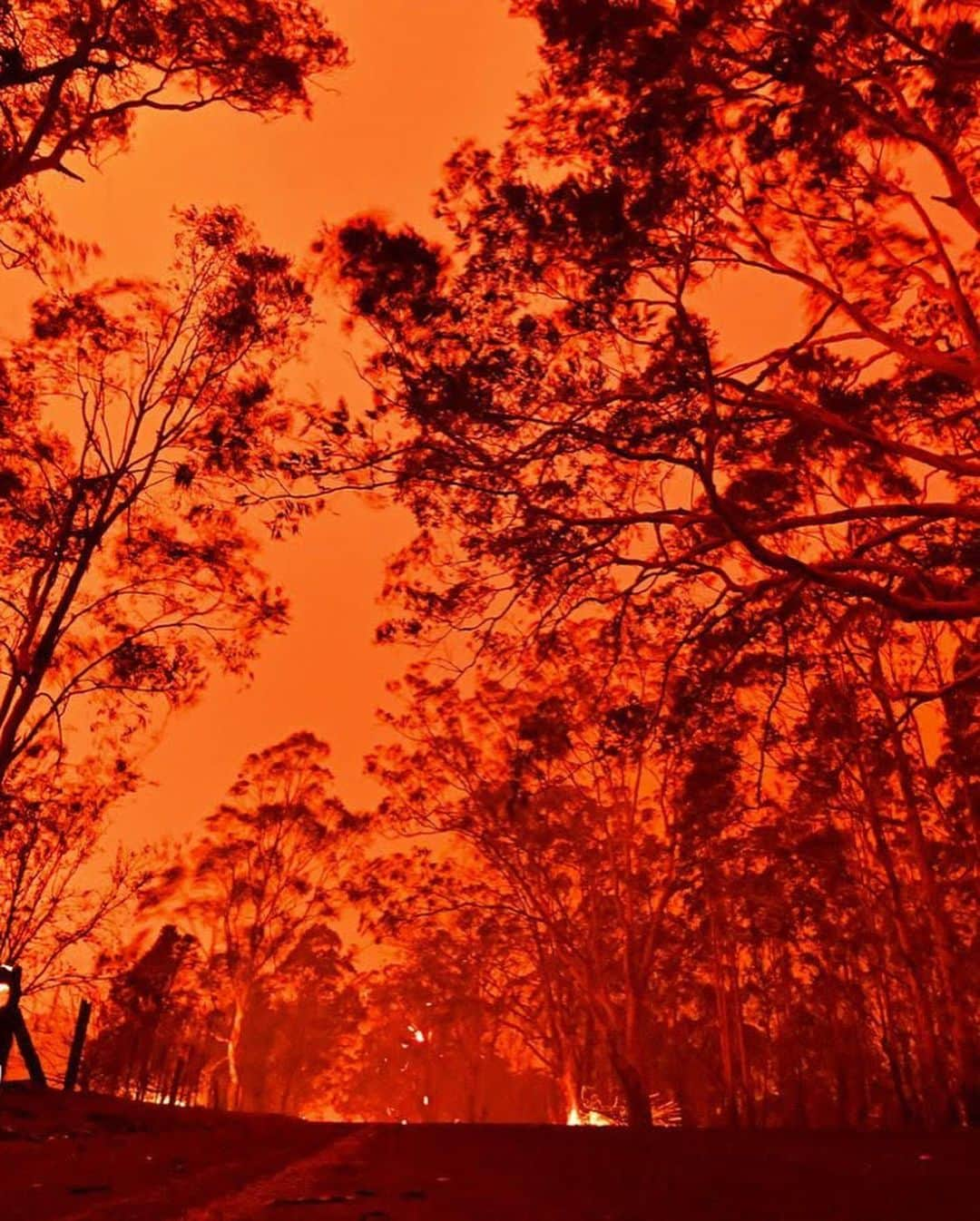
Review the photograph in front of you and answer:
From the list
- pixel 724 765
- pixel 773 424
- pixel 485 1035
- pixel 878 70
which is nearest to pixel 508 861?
pixel 724 765

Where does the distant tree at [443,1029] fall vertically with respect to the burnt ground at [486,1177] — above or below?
above

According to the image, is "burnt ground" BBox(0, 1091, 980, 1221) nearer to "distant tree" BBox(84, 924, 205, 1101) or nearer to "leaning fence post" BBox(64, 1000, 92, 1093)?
"leaning fence post" BBox(64, 1000, 92, 1093)

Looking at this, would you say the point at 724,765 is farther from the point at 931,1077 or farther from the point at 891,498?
the point at 931,1077

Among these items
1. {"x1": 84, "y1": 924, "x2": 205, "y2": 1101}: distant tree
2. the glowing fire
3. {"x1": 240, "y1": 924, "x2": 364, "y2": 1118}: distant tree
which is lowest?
the glowing fire

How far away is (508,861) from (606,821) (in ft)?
6.34

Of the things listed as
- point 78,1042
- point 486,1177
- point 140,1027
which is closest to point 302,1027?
point 140,1027

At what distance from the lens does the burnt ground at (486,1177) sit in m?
4.17

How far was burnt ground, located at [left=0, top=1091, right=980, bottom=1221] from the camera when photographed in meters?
4.17

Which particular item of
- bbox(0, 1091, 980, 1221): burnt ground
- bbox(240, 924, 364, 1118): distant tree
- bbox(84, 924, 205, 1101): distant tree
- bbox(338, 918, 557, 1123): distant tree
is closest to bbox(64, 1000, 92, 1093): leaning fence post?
bbox(84, 924, 205, 1101): distant tree

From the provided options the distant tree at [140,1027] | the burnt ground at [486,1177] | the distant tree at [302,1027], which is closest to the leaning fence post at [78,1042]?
the distant tree at [140,1027]

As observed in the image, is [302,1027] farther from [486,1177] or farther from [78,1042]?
[486,1177]

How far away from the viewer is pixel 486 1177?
5.68 m

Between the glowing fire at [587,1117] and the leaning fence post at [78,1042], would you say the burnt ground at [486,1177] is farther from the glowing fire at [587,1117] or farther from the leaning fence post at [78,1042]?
the glowing fire at [587,1117]

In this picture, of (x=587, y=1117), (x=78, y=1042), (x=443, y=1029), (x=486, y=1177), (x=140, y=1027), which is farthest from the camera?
(x=443, y=1029)
